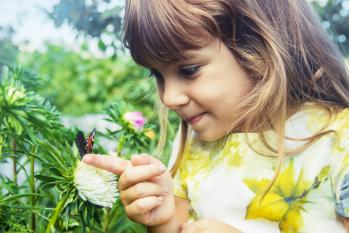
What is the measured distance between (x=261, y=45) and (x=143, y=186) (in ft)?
1.27

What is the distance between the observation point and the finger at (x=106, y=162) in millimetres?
887

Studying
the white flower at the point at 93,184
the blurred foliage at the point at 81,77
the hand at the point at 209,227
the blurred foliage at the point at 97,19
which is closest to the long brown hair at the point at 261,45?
the hand at the point at 209,227

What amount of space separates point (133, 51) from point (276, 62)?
0.91 feet

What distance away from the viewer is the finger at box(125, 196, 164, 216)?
39.6 inches

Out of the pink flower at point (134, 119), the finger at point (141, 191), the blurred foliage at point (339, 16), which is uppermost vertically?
the finger at point (141, 191)

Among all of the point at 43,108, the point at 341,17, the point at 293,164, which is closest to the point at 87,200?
the point at 43,108

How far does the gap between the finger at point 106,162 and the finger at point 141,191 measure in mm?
45

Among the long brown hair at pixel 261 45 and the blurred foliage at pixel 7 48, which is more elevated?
the long brown hair at pixel 261 45

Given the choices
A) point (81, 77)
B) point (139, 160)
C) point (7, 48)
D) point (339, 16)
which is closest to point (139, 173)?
point (139, 160)

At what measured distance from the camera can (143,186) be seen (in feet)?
3.29

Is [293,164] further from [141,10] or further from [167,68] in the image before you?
[141,10]

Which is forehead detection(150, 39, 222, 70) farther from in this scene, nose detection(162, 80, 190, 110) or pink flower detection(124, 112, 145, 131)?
pink flower detection(124, 112, 145, 131)

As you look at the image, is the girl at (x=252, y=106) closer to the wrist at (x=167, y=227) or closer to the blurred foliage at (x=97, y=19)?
the wrist at (x=167, y=227)

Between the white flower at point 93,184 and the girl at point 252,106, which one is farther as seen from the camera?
the girl at point 252,106
